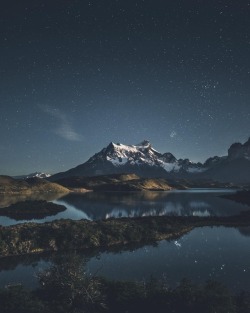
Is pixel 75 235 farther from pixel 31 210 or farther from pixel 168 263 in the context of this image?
pixel 31 210

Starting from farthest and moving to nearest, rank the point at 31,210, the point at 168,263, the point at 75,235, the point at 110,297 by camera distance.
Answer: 1. the point at 31,210
2. the point at 75,235
3. the point at 168,263
4. the point at 110,297

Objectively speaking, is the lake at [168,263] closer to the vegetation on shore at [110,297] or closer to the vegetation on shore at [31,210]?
the vegetation on shore at [110,297]

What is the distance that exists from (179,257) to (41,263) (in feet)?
74.9

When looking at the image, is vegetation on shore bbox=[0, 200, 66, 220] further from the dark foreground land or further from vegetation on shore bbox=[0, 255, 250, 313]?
vegetation on shore bbox=[0, 255, 250, 313]

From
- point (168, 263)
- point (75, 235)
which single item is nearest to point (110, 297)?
point (168, 263)

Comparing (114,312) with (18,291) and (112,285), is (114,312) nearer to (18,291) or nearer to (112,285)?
(112,285)

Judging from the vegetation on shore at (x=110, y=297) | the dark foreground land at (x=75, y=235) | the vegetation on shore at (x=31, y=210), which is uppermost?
the vegetation on shore at (x=31, y=210)

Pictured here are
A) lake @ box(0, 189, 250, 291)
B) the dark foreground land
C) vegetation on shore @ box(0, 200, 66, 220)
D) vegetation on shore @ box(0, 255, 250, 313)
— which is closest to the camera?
vegetation on shore @ box(0, 255, 250, 313)

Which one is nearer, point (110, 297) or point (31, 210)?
point (110, 297)

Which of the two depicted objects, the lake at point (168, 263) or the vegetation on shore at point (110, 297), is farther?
the lake at point (168, 263)

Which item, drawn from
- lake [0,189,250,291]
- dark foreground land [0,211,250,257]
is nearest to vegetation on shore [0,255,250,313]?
lake [0,189,250,291]

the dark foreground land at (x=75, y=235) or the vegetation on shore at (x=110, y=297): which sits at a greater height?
the dark foreground land at (x=75, y=235)

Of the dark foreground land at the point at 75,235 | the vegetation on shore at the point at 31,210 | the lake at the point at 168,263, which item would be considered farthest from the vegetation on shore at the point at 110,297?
the vegetation on shore at the point at 31,210

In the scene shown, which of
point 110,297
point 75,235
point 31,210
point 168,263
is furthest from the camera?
point 31,210
